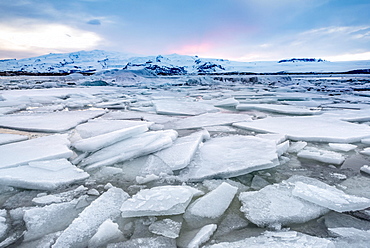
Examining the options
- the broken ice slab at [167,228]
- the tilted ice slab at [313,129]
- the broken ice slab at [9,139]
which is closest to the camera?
the broken ice slab at [167,228]

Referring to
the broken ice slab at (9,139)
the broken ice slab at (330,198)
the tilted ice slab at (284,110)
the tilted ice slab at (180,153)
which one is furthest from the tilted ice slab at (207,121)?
the broken ice slab at (330,198)

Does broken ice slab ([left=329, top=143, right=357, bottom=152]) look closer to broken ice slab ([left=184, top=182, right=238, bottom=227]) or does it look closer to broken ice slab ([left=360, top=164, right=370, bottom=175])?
broken ice slab ([left=360, top=164, right=370, bottom=175])

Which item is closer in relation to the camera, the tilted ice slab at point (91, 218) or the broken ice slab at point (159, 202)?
the tilted ice slab at point (91, 218)

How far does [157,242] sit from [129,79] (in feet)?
55.4

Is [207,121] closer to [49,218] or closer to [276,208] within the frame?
[276,208]

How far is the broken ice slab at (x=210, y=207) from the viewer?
1121mm

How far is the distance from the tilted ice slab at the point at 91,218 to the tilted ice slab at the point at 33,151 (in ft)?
2.38

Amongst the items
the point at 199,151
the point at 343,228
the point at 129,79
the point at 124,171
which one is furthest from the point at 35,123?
the point at 129,79

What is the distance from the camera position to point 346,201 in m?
1.19

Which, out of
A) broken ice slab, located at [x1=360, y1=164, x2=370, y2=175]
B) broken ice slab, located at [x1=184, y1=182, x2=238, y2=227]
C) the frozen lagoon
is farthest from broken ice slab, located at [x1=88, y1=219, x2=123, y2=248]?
broken ice slab, located at [x1=360, y1=164, x2=370, y2=175]

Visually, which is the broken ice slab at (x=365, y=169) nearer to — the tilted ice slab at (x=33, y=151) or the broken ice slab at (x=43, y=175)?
the broken ice slab at (x=43, y=175)

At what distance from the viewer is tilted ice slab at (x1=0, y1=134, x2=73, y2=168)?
1663 millimetres

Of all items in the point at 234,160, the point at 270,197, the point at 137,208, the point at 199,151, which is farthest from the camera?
the point at 199,151

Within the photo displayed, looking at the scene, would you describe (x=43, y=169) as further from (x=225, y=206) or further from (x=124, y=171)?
(x=225, y=206)
